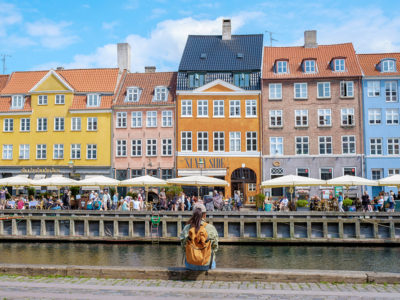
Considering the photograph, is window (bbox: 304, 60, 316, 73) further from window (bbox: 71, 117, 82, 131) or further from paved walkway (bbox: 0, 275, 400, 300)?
paved walkway (bbox: 0, 275, 400, 300)

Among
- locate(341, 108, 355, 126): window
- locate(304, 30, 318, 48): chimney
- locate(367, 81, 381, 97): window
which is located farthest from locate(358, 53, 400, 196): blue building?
locate(304, 30, 318, 48): chimney

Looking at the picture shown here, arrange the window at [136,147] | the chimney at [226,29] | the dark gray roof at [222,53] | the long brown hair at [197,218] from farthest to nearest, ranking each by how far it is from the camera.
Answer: the chimney at [226,29]
the window at [136,147]
the dark gray roof at [222,53]
the long brown hair at [197,218]

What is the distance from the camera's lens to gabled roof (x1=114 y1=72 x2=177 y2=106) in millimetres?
41531

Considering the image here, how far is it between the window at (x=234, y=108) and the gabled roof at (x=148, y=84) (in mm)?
4948

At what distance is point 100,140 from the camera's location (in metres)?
41.6

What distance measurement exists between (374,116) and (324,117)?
399 centimetres

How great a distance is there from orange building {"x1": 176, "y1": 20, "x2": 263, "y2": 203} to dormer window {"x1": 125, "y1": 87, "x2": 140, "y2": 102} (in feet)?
12.8

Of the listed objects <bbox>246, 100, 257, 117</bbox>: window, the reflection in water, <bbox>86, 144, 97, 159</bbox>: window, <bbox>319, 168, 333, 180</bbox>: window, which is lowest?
the reflection in water

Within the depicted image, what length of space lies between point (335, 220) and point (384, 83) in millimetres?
18558

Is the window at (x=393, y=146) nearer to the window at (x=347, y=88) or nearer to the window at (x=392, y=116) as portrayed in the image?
the window at (x=392, y=116)

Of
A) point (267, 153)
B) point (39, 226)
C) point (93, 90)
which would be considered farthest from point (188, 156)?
point (39, 226)

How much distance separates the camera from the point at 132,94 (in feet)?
138

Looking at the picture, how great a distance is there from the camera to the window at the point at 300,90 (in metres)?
40.0

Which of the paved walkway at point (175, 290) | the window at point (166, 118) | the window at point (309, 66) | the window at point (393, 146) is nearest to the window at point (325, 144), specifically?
the window at point (393, 146)
